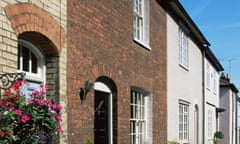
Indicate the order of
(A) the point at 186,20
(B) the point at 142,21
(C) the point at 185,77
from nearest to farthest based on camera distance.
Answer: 1. (B) the point at 142,21
2. (A) the point at 186,20
3. (C) the point at 185,77

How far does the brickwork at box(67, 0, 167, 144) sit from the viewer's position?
8.05 metres

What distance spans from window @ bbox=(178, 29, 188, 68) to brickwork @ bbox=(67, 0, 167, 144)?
10.8ft

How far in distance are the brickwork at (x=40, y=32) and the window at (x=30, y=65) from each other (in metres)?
0.11

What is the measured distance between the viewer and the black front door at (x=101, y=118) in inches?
373

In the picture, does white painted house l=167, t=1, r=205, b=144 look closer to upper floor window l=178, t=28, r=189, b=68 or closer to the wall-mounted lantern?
upper floor window l=178, t=28, r=189, b=68

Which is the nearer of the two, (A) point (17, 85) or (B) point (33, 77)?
(A) point (17, 85)

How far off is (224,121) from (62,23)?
104 ft

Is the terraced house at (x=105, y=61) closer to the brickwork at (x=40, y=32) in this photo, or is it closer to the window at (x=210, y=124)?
the brickwork at (x=40, y=32)

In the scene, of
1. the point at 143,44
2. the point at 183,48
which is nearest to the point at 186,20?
the point at 183,48

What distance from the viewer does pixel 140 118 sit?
12.4 m

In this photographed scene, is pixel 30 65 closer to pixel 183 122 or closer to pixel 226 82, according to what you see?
pixel 183 122

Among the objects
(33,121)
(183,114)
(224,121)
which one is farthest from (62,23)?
(224,121)

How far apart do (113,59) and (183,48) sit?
919 centimetres

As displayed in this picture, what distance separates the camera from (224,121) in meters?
37.0
